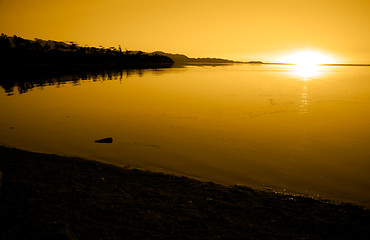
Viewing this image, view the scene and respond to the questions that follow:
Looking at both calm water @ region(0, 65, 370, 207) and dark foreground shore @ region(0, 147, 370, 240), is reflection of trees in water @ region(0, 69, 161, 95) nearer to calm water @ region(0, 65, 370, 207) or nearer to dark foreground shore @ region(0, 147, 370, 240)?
calm water @ region(0, 65, 370, 207)

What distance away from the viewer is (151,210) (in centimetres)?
769

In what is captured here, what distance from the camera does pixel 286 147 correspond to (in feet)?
50.6

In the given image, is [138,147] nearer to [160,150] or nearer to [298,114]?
[160,150]

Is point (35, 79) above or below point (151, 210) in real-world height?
above

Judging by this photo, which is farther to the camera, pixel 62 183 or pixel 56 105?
pixel 56 105

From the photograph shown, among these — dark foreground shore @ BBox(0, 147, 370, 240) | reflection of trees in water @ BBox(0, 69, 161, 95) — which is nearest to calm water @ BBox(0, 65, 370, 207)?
dark foreground shore @ BBox(0, 147, 370, 240)

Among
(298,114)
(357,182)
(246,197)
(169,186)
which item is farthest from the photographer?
(298,114)

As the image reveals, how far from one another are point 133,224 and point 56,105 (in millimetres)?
25928

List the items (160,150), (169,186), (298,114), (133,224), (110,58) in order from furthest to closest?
(110,58)
(298,114)
(160,150)
(169,186)
(133,224)

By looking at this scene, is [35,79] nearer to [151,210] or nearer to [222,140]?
[222,140]

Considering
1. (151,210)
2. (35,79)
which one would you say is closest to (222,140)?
(151,210)

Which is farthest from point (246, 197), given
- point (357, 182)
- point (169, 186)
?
point (357, 182)

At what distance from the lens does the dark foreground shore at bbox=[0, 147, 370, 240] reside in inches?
260

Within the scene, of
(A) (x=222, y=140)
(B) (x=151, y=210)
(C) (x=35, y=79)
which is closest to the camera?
(B) (x=151, y=210)
